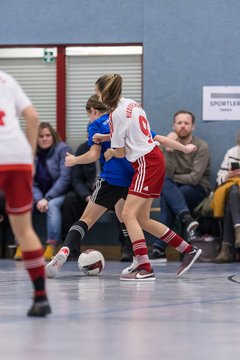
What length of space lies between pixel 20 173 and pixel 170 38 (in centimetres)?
741

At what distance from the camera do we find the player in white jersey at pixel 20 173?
196 inches

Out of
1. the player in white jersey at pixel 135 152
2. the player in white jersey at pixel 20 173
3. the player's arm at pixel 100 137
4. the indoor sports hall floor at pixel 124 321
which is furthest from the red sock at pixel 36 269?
the player's arm at pixel 100 137

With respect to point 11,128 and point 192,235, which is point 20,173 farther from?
point 192,235

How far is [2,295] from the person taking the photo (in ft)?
21.8

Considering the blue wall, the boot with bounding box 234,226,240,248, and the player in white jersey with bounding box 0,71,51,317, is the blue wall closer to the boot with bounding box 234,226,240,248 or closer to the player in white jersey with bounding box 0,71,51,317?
the boot with bounding box 234,226,240,248

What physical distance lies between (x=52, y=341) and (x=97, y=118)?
437 centimetres

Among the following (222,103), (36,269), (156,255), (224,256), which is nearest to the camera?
(36,269)

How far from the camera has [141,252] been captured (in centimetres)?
783

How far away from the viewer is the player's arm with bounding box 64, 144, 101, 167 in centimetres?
784

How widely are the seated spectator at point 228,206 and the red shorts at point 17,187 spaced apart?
19.3 ft

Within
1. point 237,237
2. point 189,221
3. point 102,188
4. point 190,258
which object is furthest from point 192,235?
point 102,188

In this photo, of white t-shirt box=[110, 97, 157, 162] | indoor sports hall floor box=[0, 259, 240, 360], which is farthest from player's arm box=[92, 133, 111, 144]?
indoor sports hall floor box=[0, 259, 240, 360]

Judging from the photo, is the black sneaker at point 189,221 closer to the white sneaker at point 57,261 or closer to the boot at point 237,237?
the boot at point 237,237

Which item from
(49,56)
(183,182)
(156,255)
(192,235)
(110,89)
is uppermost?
(49,56)
